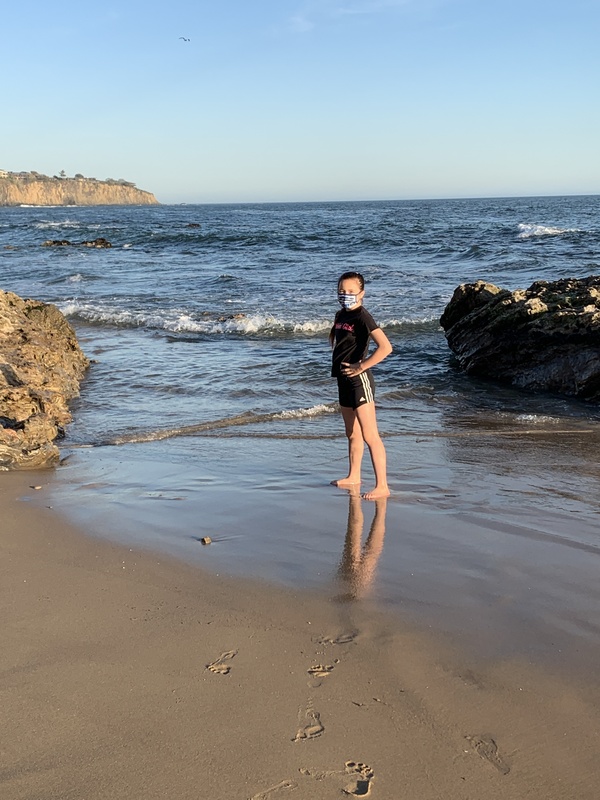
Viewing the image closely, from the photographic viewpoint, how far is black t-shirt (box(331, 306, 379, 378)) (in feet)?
16.7

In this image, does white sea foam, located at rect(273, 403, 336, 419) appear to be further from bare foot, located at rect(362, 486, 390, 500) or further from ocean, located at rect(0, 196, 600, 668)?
bare foot, located at rect(362, 486, 390, 500)

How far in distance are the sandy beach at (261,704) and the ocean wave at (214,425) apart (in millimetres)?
3110

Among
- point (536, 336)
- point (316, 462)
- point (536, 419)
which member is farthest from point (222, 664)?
point (536, 336)

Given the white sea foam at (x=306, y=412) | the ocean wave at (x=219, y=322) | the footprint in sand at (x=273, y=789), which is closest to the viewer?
the footprint in sand at (x=273, y=789)

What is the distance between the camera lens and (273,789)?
2.07 metres

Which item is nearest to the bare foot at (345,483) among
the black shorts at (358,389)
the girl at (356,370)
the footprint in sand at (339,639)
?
the girl at (356,370)

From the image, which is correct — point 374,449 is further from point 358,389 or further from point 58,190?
point 58,190

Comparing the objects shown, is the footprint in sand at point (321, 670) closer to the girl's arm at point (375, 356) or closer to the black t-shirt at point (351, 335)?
the girl's arm at point (375, 356)

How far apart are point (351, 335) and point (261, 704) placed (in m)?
3.11

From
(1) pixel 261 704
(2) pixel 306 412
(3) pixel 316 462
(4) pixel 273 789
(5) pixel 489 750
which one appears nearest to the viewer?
(4) pixel 273 789

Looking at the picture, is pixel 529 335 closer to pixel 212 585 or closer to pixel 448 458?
pixel 448 458

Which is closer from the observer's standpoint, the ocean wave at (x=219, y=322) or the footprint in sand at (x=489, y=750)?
the footprint in sand at (x=489, y=750)

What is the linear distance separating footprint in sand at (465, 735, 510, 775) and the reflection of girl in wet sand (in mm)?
1015

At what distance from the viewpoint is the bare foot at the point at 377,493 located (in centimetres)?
475
